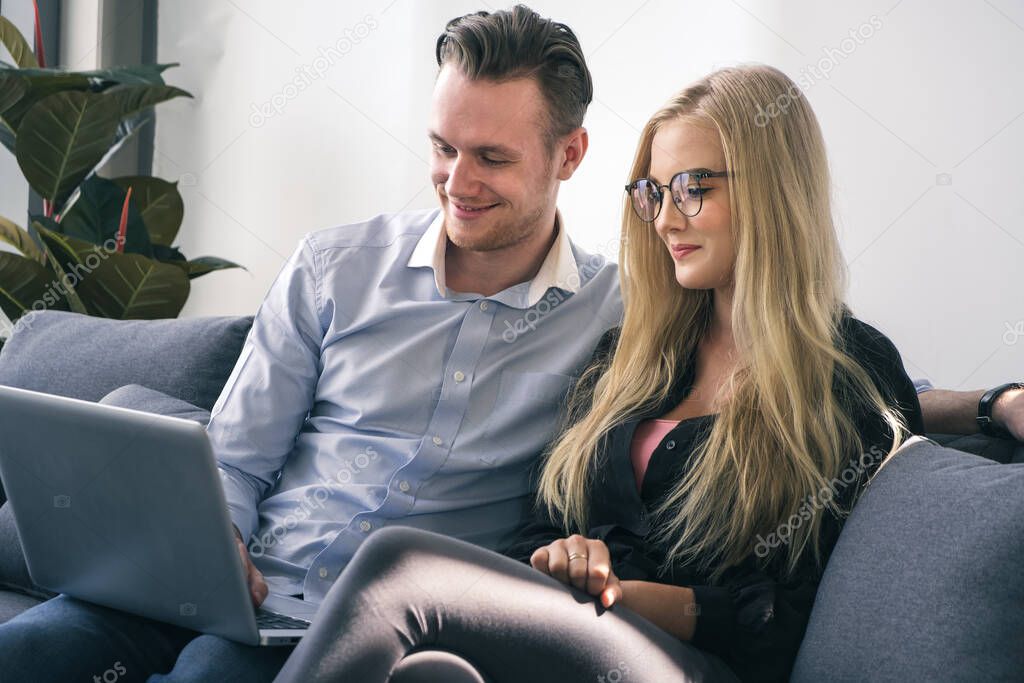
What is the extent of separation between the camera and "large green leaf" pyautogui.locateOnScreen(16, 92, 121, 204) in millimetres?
2574

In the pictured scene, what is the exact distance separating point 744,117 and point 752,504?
0.53m

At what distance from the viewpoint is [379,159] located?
111 inches

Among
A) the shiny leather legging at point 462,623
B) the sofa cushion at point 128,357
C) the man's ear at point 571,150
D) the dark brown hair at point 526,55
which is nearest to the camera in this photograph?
the shiny leather legging at point 462,623

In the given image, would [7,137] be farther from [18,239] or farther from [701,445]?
[701,445]

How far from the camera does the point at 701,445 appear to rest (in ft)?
4.60

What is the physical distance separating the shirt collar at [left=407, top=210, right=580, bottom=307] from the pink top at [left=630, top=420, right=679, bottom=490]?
30cm

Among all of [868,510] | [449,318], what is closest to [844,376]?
[868,510]

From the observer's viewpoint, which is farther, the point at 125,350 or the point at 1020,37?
the point at 125,350

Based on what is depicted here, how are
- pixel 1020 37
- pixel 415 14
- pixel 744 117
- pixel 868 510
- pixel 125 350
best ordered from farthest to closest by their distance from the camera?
pixel 415 14
pixel 125 350
pixel 1020 37
pixel 744 117
pixel 868 510

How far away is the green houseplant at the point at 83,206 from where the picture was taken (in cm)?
251

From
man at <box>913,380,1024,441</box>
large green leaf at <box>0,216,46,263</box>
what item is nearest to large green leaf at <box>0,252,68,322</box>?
large green leaf at <box>0,216,46,263</box>

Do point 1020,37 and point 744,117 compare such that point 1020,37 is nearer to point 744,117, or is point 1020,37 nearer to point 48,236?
point 744,117

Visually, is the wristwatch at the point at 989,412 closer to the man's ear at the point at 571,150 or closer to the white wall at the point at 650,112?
the white wall at the point at 650,112

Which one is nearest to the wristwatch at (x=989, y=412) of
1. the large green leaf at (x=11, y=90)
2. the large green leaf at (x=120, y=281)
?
the large green leaf at (x=120, y=281)
